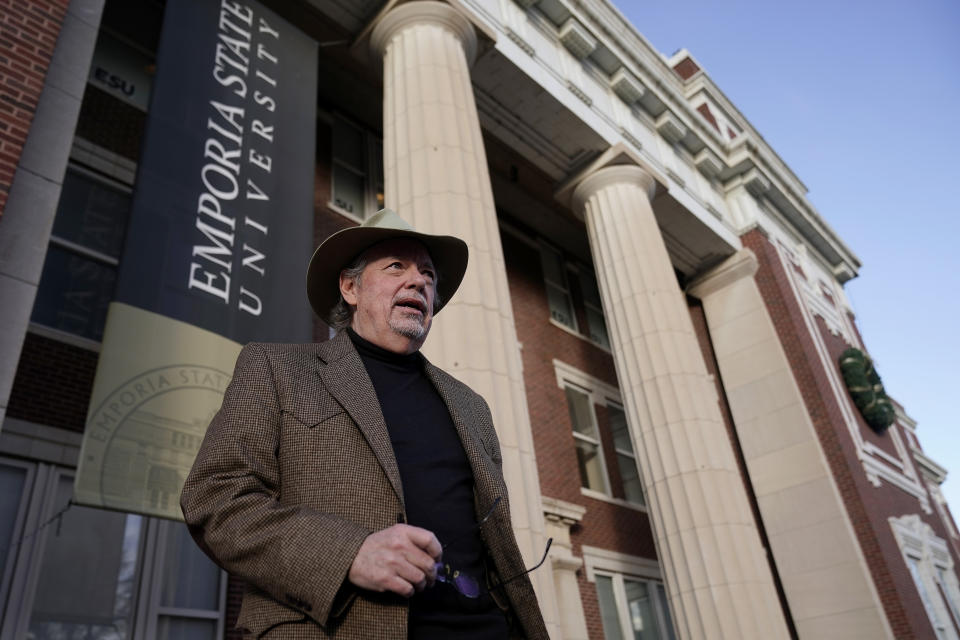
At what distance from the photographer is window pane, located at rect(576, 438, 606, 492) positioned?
13.5 meters

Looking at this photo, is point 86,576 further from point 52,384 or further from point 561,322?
point 561,322

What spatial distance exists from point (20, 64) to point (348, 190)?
7.39 m

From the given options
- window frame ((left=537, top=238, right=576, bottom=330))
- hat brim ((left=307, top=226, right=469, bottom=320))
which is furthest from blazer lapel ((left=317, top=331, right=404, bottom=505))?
window frame ((left=537, top=238, right=576, bottom=330))

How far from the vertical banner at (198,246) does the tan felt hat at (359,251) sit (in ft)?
9.36

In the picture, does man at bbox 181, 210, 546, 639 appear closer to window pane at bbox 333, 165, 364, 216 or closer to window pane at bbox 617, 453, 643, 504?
window pane at bbox 333, 165, 364, 216

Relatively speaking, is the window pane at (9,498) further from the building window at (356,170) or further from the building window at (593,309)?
the building window at (593,309)

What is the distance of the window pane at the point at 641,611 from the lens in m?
12.2

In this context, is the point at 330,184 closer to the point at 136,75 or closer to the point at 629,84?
the point at 136,75

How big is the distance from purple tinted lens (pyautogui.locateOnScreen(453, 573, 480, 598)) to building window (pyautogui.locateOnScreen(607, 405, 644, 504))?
12.5 metres

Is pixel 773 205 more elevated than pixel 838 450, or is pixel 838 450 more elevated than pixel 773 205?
pixel 773 205

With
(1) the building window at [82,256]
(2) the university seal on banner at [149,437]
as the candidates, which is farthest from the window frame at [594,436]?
(2) the university seal on banner at [149,437]

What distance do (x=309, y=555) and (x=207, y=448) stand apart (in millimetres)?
432

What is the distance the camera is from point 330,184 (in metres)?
11.9

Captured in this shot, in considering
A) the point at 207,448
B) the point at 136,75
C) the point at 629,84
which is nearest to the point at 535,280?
the point at 629,84
